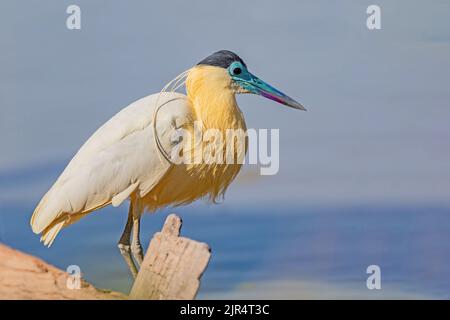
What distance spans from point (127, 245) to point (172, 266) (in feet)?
2.90

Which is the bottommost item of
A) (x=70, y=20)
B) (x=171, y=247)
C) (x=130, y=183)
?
(x=171, y=247)

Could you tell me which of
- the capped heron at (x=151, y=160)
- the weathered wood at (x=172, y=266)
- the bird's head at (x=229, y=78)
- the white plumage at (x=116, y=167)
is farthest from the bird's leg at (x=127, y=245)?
the bird's head at (x=229, y=78)

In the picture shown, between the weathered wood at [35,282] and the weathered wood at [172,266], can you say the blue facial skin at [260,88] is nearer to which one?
the weathered wood at [172,266]

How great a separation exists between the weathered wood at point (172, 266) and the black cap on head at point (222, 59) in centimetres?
112

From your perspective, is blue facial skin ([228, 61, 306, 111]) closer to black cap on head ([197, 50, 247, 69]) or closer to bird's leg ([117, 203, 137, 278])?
black cap on head ([197, 50, 247, 69])

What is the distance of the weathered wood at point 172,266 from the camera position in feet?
13.1

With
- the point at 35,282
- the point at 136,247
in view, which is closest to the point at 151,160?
the point at 136,247

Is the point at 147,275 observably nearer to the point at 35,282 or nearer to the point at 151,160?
the point at 35,282

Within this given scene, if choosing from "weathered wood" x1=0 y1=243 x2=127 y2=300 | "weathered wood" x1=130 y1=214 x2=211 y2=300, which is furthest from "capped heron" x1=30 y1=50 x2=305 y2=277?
"weathered wood" x1=130 y1=214 x2=211 y2=300

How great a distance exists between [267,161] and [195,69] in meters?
0.66

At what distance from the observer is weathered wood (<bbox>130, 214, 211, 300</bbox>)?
400 cm
